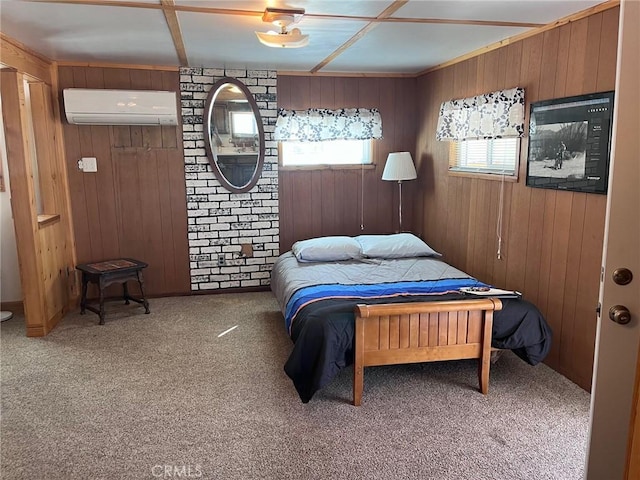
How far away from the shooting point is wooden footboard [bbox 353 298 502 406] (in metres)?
2.74

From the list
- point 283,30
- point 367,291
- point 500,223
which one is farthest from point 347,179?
point 283,30

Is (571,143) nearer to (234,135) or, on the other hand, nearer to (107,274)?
(234,135)

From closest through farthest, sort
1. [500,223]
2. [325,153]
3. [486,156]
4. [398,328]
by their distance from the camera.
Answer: [398,328]
[500,223]
[486,156]
[325,153]

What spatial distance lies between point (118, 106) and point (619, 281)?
402cm

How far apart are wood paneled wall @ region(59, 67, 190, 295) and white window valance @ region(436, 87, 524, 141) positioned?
247cm

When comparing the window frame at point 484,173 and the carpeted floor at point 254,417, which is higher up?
the window frame at point 484,173

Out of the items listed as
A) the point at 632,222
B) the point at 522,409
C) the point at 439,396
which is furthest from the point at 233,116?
the point at 632,222

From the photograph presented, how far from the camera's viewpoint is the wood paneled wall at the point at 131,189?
14.5 feet

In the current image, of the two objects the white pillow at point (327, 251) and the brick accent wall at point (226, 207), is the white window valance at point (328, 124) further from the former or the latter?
the white pillow at point (327, 251)

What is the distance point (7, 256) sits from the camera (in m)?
4.41

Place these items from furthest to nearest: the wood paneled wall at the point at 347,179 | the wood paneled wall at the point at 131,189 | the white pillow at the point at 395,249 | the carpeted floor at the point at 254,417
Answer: the wood paneled wall at the point at 347,179, the wood paneled wall at the point at 131,189, the white pillow at the point at 395,249, the carpeted floor at the point at 254,417

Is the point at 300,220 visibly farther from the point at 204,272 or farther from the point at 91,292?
the point at 91,292

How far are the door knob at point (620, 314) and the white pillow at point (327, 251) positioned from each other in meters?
2.79

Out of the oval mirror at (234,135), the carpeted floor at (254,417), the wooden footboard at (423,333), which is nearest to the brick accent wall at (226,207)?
the oval mirror at (234,135)
